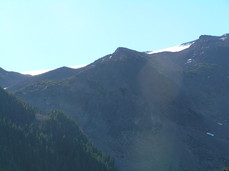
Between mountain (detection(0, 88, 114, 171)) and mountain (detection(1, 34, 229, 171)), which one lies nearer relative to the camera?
mountain (detection(0, 88, 114, 171))

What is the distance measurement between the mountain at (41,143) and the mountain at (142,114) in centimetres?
1117

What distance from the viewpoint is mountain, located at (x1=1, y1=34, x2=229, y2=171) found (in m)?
109

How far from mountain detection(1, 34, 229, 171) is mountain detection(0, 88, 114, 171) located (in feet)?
36.7

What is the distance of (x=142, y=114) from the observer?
13162 cm

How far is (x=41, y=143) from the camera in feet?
299

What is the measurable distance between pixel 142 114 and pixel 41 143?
160 ft

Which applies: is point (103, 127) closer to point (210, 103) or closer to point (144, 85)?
point (144, 85)

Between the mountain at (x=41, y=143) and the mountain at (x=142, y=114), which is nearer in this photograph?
the mountain at (x=41, y=143)

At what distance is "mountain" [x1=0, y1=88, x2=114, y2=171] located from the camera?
83.3m

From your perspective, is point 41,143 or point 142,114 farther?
point 142,114

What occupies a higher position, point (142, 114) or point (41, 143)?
point (41, 143)

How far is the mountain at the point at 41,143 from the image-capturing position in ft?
273

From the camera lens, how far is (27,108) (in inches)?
4407

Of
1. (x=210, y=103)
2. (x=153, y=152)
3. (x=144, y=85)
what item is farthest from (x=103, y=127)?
(x=210, y=103)
